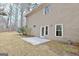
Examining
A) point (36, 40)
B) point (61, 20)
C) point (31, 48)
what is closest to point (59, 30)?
point (61, 20)

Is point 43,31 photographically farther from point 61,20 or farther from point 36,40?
point 61,20

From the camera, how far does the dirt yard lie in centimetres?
256

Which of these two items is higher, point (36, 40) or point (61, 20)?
point (61, 20)

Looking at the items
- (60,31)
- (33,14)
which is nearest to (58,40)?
(60,31)

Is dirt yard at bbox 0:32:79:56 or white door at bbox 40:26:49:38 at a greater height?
white door at bbox 40:26:49:38

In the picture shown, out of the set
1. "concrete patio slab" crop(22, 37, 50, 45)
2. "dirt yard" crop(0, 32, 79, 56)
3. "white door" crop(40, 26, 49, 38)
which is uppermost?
"white door" crop(40, 26, 49, 38)

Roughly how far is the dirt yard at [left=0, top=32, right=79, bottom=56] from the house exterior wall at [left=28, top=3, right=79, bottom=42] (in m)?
0.11

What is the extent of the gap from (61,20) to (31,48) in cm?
57

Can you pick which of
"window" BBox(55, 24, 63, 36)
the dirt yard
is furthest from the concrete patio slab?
"window" BBox(55, 24, 63, 36)

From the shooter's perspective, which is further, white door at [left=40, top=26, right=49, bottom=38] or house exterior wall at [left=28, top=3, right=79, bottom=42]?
white door at [left=40, top=26, right=49, bottom=38]

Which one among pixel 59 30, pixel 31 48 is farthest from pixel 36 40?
pixel 59 30

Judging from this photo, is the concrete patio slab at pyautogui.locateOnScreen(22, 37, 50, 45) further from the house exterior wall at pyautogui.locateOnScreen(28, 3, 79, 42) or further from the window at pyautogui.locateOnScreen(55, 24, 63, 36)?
the window at pyautogui.locateOnScreen(55, 24, 63, 36)

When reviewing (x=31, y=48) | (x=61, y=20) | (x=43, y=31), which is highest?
(x=61, y=20)

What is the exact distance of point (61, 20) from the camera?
2590 millimetres
